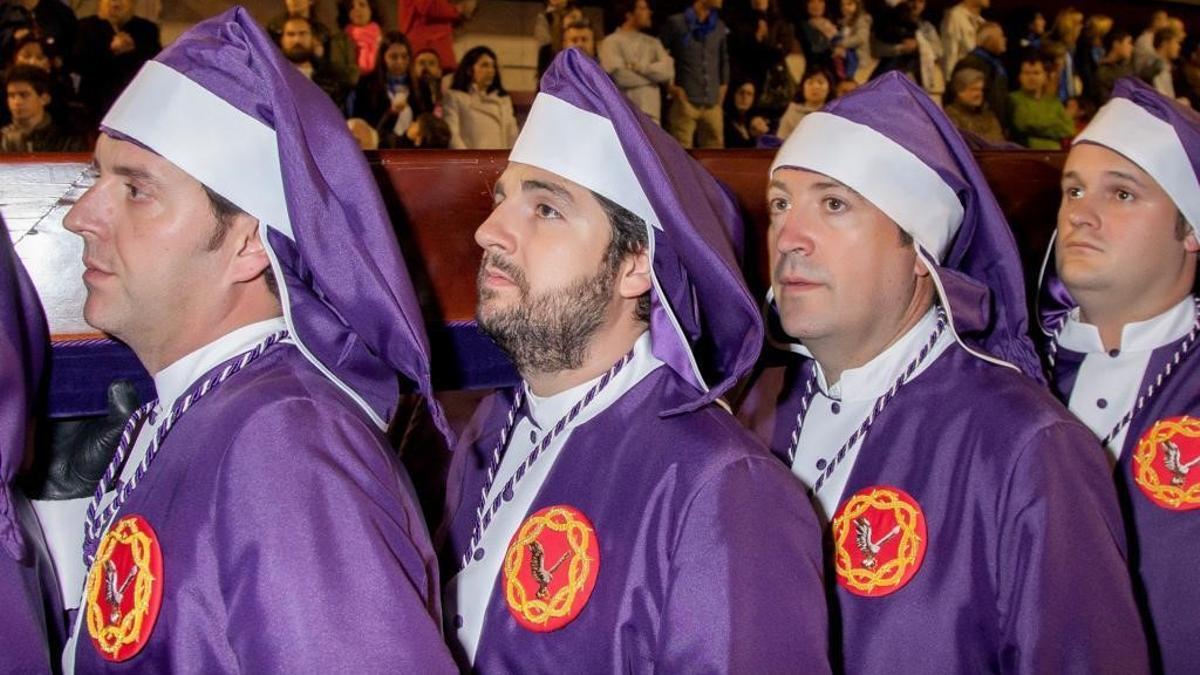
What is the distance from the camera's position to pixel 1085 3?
12477 mm

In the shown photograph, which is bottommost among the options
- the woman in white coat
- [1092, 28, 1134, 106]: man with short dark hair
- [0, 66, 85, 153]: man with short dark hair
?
[1092, 28, 1134, 106]: man with short dark hair

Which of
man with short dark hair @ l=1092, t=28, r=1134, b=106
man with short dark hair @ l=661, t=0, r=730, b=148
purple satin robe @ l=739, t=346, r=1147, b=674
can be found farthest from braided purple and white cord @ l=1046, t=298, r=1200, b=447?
man with short dark hair @ l=1092, t=28, r=1134, b=106

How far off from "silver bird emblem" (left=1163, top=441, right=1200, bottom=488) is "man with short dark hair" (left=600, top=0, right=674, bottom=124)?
523 cm

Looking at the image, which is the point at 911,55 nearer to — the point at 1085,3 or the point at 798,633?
the point at 1085,3

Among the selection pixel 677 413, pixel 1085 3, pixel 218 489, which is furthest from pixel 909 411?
pixel 1085 3

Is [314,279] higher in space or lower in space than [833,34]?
higher

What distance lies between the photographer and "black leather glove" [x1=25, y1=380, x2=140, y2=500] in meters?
2.24

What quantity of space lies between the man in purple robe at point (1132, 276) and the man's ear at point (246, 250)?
5.79ft

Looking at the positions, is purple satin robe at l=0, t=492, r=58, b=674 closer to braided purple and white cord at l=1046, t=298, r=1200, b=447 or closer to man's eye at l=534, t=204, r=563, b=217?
man's eye at l=534, t=204, r=563, b=217

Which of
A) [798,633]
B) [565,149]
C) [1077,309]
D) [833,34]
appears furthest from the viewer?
[833,34]

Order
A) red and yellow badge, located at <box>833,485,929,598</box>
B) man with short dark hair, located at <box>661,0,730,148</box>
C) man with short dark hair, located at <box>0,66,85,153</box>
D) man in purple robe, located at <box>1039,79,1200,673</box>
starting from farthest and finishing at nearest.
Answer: man with short dark hair, located at <box>661,0,730,148</box> → man with short dark hair, located at <box>0,66,85,153</box> → man in purple robe, located at <box>1039,79,1200,673</box> → red and yellow badge, located at <box>833,485,929,598</box>

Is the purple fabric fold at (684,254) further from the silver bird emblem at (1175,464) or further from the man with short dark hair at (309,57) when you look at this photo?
the man with short dark hair at (309,57)

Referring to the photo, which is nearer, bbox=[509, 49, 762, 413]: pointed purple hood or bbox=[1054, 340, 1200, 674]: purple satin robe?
bbox=[509, 49, 762, 413]: pointed purple hood

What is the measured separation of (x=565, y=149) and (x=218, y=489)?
84cm
